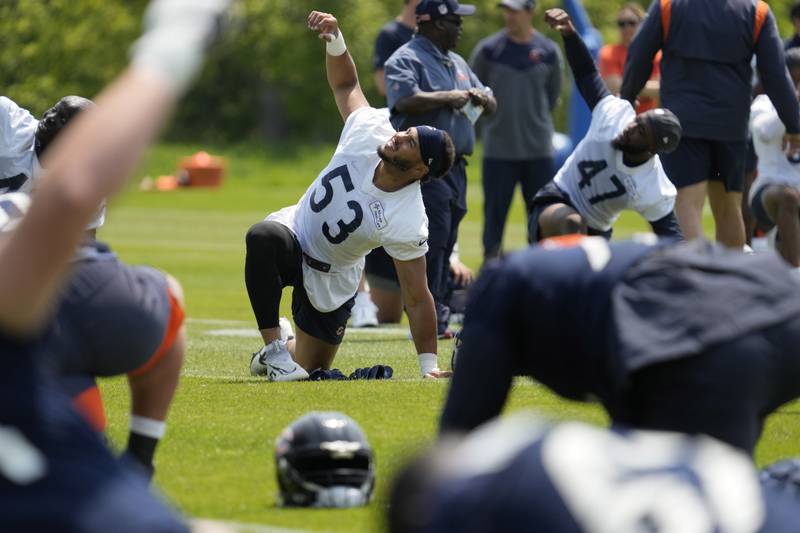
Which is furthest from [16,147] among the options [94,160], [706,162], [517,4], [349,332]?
[517,4]

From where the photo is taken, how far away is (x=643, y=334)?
12.6ft

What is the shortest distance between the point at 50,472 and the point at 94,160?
69 centimetres

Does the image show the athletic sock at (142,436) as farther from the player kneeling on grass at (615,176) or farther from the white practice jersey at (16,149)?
the player kneeling on grass at (615,176)

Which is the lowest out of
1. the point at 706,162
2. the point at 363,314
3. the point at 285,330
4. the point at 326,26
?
the point at 363,314

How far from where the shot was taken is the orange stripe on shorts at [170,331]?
4551 mm

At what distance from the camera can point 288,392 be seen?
766 centimetres

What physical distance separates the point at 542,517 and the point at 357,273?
5729 mm

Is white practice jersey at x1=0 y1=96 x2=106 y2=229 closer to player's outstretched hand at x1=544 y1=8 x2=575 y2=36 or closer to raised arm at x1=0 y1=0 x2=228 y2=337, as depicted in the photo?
player's outstretched hand at x1=544 y1=8 x2=575 y2=36

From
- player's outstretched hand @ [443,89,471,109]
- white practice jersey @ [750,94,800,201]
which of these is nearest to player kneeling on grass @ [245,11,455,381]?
player's outstretched hand @ [443,89,471,109]

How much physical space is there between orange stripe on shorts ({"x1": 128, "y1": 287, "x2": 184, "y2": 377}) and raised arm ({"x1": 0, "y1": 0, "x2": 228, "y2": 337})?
4.57ft

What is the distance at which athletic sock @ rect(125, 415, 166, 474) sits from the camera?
4.77m

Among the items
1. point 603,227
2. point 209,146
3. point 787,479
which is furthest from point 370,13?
point 787,479

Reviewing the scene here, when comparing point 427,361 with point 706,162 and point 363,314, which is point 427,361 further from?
point 363,314

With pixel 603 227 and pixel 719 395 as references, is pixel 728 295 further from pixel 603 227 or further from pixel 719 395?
pixel 603 227
